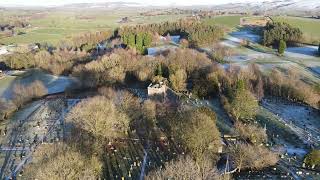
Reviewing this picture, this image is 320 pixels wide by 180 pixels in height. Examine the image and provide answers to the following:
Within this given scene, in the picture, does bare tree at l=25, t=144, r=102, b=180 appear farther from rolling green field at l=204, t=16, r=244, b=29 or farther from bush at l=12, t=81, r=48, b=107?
rolling green field at l=204, t=16, r=244, b=29

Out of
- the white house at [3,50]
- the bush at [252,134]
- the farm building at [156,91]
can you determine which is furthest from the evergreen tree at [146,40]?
the bush at [252,134]

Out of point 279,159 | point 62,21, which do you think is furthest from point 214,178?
point 62,21

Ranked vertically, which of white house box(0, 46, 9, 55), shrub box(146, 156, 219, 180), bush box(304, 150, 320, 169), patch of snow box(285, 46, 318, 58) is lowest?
bush box(304, 150, 320, 169)

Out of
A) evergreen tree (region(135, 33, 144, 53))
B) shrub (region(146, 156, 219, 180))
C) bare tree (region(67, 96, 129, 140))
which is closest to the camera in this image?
shrub (region(146, 156, 219, 180))

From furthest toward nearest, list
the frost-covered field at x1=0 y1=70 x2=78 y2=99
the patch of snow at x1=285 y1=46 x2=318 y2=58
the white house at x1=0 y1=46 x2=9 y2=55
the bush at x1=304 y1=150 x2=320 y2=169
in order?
the white house at x1=0 y1=46 x2=9 y2=55
the patch of snow at x1=285 y1=46 x2=318 y2=58
the frost-covered field at x1=0 y1=70 x2=78 y2=99
the bush at x1=304 y1=150 x2=320 y2=169

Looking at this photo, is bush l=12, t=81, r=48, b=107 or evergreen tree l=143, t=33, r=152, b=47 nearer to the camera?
bush l=12, t=81, r=48, b=107

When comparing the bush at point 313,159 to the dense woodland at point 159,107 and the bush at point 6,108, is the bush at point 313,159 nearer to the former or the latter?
the dense woodland at point 159,107

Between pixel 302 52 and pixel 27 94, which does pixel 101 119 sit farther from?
pixel 302 52

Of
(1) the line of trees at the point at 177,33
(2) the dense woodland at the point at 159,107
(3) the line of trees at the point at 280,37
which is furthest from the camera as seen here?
(3) the line of trees at the point at 280,37

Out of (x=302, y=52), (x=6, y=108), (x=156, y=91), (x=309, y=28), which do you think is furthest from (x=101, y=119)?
(x=309, y=28)

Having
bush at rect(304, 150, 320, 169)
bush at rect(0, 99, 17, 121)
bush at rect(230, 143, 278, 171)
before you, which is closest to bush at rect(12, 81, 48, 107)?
bush at rect(0, 99, 17, 121)

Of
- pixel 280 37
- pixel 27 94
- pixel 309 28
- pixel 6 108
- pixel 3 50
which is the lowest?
pixel 6 108

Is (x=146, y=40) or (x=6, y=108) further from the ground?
(x=146, y=40)
